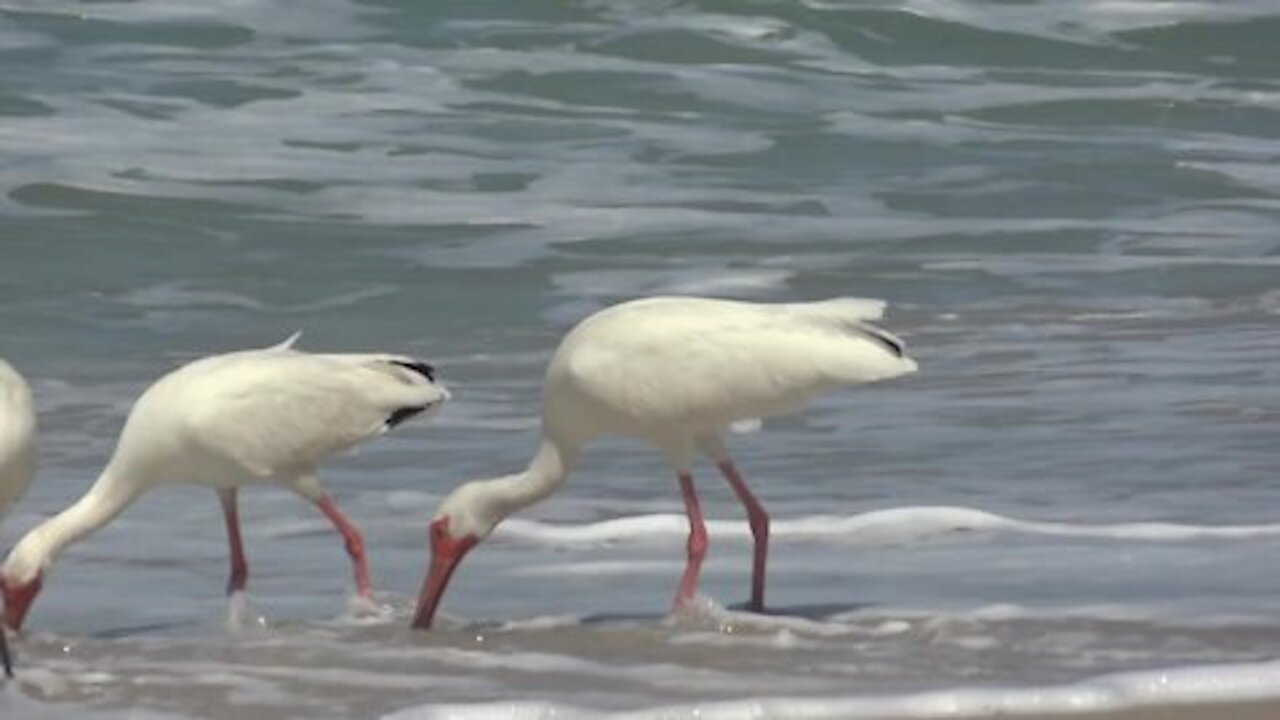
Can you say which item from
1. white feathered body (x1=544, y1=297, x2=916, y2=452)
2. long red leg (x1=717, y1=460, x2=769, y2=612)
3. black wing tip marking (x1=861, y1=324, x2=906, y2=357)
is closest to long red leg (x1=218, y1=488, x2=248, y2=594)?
white feathered body (x1=544, y1=297, x2=916, y2=452)

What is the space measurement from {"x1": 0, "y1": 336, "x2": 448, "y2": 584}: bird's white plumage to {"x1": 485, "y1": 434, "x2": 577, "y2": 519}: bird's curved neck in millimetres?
251

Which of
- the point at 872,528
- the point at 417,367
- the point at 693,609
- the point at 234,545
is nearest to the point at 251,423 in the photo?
the point at 234,545

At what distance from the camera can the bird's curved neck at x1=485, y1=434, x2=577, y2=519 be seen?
8.41 m

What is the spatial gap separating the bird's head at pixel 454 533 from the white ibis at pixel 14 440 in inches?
35.2

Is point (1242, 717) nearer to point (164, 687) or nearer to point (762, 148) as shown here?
point (164, 687)

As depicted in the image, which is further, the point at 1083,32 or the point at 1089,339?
the point at 1083,32

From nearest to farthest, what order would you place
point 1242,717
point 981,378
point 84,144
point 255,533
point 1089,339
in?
1. point 1242,717
2. point 255,533
3. point 981,378
4. point 1089,339
5. point 84,144

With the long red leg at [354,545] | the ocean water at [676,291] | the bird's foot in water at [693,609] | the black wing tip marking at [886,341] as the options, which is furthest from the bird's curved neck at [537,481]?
the black wing tip marking at [886,341]

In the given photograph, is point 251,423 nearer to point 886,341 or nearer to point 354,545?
point 354,545

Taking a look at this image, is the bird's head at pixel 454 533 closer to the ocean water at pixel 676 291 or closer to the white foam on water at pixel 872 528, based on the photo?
the ocean water at pixel 676 291

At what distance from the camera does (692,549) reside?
27.6 ft

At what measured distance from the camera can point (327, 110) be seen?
62.9ft

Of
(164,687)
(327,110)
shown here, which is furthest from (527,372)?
(327,110)

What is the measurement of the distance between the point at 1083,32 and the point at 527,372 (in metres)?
11.2
